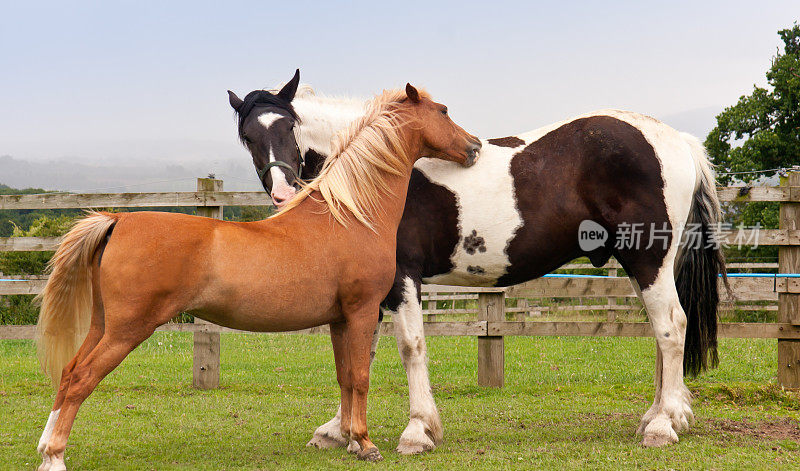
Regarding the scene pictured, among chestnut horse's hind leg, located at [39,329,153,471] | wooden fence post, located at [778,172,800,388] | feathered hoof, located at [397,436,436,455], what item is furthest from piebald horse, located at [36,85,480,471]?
wooden fence post, located at [778,172,800,388]

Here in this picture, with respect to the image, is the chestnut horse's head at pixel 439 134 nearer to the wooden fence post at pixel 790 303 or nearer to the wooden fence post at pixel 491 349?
the wooden fence post at pixel 491 349

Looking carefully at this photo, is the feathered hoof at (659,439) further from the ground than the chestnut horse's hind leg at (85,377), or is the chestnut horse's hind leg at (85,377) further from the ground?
the chestnut horse's hind leg at (85,377)

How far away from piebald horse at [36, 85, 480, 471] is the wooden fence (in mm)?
2341

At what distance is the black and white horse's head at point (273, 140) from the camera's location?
3.94 metres

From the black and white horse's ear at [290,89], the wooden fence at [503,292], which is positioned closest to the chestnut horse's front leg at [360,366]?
the black and white horse's ear at [290,89]

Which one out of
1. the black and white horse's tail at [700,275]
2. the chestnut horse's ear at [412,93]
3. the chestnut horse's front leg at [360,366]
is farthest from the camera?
the black and white horse's tail at [700,275]

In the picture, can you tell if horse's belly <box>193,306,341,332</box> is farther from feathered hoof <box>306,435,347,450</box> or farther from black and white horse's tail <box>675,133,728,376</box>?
black and white horse's tail <box>675,133,728,376</box>

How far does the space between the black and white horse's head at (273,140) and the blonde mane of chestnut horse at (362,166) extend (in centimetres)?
18

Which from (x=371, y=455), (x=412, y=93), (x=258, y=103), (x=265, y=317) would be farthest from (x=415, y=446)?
(x=258, y=103)

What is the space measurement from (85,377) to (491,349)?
4144 mm

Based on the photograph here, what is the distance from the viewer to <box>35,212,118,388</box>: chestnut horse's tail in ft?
11.1

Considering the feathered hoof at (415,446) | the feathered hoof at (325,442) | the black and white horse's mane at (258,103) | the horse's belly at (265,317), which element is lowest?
the feathered hoof at (325,442)

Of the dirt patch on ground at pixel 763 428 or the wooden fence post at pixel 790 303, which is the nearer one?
the dirt patch on ground at pixel 763 428

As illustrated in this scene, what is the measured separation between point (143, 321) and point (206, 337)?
3333 millimetres
